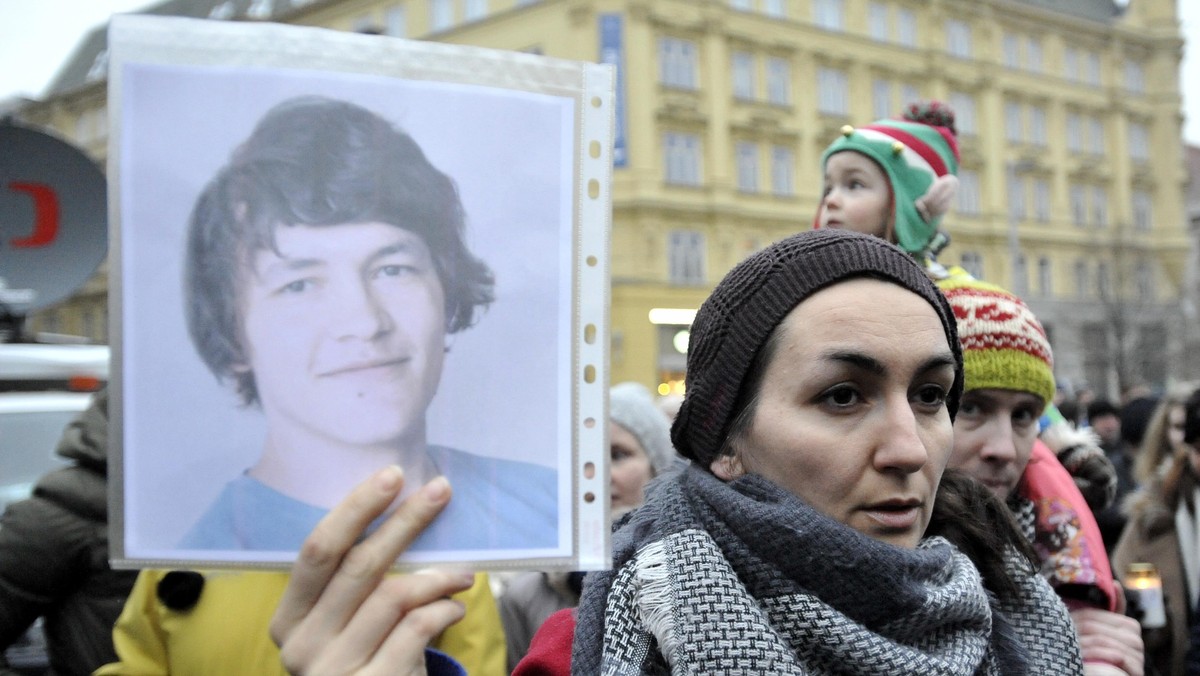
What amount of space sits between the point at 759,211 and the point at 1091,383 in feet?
49.8

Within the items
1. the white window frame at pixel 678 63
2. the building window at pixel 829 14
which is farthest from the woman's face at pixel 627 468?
the building window at pixel 829 14

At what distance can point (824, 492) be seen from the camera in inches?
57.6

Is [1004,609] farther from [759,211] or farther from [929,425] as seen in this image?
[759,211]

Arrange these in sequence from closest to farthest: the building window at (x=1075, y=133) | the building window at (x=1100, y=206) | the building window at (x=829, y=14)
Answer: the building window at (x=829, y=14) < the building window at (x=1075, y=133) < the building window at (x=1100, y=206)

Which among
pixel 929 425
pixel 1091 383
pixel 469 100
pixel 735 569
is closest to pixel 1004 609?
pixel 929 425

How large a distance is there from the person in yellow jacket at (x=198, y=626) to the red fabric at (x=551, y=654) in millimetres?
203

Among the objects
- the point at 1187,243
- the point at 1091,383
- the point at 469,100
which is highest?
the point at 1187,243

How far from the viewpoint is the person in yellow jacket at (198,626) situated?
1.88m

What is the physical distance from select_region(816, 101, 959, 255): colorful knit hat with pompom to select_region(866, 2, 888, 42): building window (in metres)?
33.3

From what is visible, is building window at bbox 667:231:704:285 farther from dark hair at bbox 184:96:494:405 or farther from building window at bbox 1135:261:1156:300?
dark hair at bbox 184:96:494:405

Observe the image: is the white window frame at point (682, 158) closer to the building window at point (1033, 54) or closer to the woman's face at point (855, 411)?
the building window at point (1033, 54)

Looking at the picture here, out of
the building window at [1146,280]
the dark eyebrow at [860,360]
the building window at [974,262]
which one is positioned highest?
the building window at [974,262]

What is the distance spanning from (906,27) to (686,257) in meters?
12.3

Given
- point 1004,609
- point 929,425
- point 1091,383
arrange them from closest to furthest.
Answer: point 929,425, point 1004,609, point 1091,383
